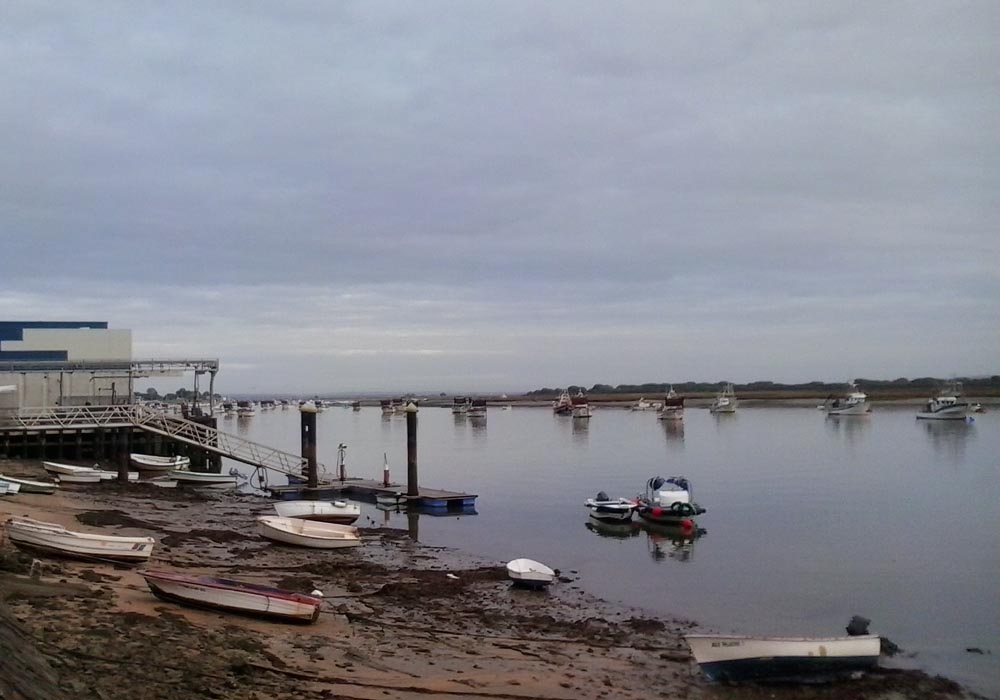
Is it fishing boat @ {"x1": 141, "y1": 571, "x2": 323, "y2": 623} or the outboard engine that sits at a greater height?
fishing boat @ {"x1": 141, "y1": 571, "x2": 323, "y2": 623}

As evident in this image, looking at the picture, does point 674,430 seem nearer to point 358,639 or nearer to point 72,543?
point 72,543

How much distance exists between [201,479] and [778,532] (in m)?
29.1

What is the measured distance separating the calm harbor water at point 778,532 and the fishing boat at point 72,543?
12.4 meters

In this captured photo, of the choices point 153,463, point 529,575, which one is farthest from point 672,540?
point 153,463

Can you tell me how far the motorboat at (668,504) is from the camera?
3522 cm

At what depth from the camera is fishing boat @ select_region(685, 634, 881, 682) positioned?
15770 mm

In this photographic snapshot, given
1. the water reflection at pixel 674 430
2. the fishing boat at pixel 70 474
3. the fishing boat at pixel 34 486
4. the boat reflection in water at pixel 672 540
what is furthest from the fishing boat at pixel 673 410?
the fishing boat at pixel 34 486

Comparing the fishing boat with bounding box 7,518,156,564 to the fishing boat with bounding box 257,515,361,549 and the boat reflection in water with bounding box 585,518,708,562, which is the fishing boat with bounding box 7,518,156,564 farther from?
the boat reflection in water with bounding box 585,518,708,562

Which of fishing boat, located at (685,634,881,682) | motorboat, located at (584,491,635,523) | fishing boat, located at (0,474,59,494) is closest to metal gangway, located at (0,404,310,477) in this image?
fishing boat, located at (0,474,59,494)

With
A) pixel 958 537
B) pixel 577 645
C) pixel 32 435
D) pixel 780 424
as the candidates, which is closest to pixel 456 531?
pixel 577 645

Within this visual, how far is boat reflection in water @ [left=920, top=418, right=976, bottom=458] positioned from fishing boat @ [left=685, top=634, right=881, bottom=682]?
5858 cm

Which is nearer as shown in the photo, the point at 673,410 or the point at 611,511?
the point at 611,511

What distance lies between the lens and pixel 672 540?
109 ft

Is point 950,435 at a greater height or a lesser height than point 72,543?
lesser
